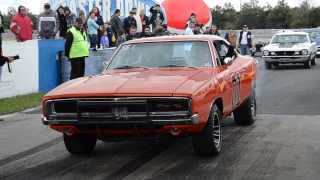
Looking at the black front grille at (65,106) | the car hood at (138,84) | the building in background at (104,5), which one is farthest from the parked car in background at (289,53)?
the black front grille at (65,106)

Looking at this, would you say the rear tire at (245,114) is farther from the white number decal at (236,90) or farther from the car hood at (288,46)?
the car hood at (288,46)

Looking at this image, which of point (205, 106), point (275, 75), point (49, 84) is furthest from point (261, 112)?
point (275, 75)

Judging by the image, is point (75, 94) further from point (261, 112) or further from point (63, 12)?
point (63, 12)

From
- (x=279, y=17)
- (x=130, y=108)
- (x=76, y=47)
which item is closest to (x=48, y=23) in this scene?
(x=76, y=47)

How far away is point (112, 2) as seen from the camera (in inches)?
944

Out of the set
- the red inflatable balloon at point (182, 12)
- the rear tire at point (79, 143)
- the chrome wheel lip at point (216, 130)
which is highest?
the red inflatable balloon at point (182, 12)

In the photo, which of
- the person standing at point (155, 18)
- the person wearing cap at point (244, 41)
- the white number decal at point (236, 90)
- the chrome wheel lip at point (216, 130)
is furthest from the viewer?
the person wearing cap at point (244, 41)

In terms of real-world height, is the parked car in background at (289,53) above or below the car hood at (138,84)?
below

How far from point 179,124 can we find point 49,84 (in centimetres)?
1066

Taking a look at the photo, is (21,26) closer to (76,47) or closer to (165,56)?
(76,47)

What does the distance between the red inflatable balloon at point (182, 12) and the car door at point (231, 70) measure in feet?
59.4

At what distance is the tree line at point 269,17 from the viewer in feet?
223

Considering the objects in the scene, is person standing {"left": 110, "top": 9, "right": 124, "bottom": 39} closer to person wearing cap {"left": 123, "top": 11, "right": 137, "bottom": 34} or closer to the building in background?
person wearing cap {"left": 123, "top": 11, "right": 137, "bottom": 34}

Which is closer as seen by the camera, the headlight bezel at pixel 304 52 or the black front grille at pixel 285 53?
the headlight bezel at pixel 304 52
